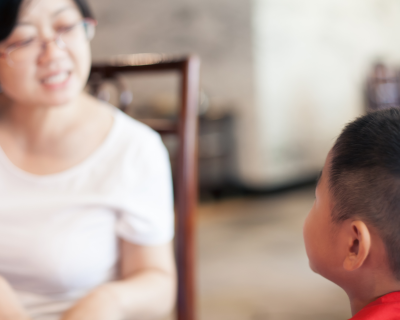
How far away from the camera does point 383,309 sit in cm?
52

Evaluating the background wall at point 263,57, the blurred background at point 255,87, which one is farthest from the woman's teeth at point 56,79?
the background wall at point 263,57

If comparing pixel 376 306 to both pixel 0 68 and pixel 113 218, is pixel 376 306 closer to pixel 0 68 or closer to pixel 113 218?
pixel 113 218

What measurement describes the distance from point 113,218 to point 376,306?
48 cm

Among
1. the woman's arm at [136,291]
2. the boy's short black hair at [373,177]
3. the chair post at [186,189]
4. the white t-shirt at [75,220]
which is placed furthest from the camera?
the chair post at [186,189]

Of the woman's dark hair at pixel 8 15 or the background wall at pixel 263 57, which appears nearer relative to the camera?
the woman's dark hair at pixel 8 15

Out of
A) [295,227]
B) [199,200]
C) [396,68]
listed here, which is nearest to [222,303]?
[295,227]

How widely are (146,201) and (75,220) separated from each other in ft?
0.44

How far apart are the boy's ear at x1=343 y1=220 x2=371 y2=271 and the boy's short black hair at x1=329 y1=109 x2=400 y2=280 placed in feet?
0.05

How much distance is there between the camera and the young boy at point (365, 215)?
52 cm

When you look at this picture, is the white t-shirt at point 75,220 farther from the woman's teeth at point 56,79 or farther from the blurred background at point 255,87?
the blurred background at point 255,87

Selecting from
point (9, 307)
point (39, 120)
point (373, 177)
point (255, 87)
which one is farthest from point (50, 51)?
point (255, 87)

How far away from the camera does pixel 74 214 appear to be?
31.5 inches

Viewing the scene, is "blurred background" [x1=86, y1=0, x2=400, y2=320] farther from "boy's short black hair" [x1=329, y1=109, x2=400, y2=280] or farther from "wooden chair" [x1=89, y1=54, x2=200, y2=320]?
"boy's short black hair" [x1=329, y1=109, x2=400, y2=280]

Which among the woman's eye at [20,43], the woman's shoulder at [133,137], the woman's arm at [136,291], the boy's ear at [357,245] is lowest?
the woman's arm at [136,291]
